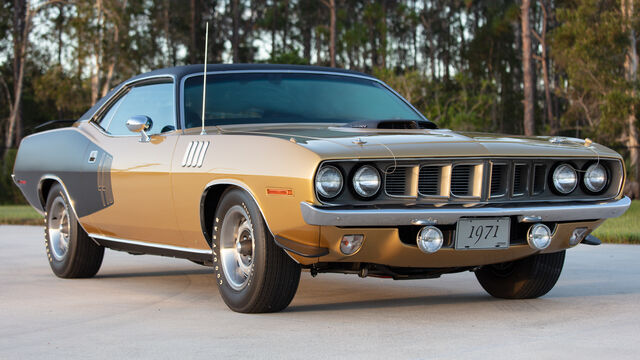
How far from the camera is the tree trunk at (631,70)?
86.2 ft

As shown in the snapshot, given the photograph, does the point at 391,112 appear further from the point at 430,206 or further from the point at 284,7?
the point at 284,7

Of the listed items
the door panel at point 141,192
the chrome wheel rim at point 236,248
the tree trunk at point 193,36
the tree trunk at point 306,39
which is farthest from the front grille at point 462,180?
the tree trunk at point 306,39

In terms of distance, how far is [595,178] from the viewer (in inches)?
220

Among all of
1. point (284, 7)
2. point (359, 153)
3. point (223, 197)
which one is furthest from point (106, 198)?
point (284, 7)

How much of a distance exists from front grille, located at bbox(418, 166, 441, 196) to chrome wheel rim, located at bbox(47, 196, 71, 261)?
144 inches

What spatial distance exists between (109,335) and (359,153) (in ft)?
5.17

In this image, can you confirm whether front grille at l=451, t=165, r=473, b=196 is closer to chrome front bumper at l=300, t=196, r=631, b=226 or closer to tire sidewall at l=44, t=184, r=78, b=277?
chrome front bumper at l=300, t=196, r=631, b=226

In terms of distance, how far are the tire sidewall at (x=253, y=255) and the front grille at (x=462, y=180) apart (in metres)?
1.06

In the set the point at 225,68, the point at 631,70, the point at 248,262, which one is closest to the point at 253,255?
the point at 248,262

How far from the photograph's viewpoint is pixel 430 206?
4.95 meters

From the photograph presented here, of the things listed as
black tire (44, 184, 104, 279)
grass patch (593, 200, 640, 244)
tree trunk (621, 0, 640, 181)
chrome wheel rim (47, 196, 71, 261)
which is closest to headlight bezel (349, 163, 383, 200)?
black tire (44, 184, 104, 279)

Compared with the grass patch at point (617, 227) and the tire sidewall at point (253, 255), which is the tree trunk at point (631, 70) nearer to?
the grass patch at point (617, 227)

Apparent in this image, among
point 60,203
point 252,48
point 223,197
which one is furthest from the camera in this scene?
point 252,48

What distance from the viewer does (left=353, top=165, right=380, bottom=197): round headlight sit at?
4863 millimetres
